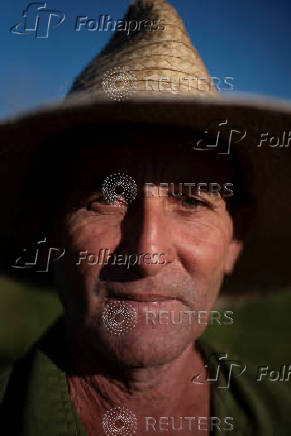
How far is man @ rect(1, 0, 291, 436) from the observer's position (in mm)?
1113

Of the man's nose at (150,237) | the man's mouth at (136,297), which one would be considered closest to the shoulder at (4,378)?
the man's mouth at (136,297)

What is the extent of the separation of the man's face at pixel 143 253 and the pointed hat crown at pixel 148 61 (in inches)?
6.1

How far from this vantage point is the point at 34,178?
1343mm

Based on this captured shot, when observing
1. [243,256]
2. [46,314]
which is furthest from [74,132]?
[46,314]

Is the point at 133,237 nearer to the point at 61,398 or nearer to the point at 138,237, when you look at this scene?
the point at 138,237

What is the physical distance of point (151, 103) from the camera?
1.05 metres

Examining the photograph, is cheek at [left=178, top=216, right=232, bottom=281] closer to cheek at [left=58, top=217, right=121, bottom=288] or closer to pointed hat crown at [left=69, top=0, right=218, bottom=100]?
cheek at [left=58, top=217, right=121, bottom=288]

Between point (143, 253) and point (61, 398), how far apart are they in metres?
0.51

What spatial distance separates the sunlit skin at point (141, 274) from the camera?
112 cm

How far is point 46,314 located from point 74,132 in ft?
11.7

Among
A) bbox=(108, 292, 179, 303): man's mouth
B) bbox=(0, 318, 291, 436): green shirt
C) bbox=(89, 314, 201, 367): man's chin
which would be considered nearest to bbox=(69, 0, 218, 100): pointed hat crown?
bbox=(108, 292, 179, 303): man's mouth

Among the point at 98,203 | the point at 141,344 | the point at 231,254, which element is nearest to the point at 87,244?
the point at 98,203

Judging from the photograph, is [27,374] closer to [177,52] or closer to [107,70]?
[107,70]

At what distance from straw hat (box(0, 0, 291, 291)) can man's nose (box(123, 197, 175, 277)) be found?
9.7 inches
